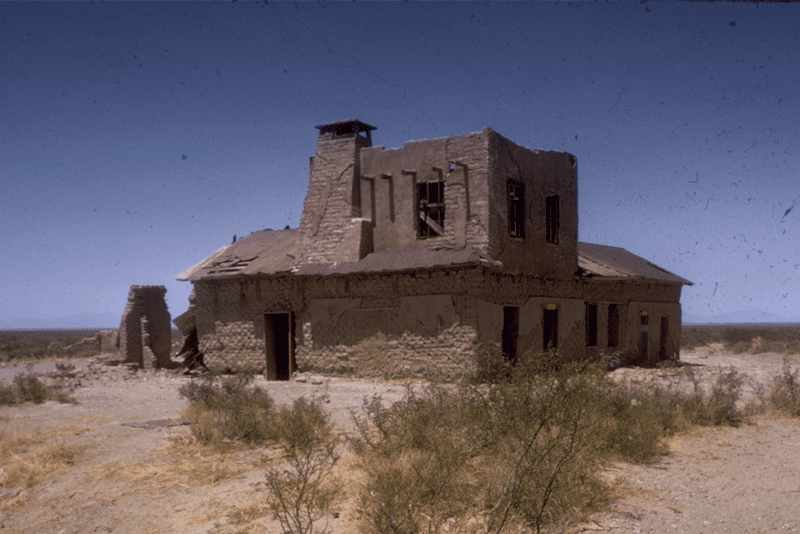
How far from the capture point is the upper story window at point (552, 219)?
16.1m

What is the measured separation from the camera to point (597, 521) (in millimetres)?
4609

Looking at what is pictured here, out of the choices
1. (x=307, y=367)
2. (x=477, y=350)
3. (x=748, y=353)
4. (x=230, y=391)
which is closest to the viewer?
(x=230, y=391)

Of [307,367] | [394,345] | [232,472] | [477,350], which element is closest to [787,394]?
[477,350]

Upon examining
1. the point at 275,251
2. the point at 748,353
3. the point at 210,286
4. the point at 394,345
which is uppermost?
the point at 275,251

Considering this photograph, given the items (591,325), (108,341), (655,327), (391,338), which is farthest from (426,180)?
(108,341)

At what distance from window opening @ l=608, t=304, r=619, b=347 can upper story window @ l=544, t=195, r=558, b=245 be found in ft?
13.7

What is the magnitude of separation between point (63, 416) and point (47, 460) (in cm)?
375

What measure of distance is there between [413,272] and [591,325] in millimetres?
7621

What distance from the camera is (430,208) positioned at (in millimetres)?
14445

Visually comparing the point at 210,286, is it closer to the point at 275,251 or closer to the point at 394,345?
the point at 275,251

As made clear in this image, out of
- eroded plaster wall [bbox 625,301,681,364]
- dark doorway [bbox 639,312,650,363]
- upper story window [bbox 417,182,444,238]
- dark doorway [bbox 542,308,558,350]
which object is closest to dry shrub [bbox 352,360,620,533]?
upper story window [bbox 417,182,444,238]

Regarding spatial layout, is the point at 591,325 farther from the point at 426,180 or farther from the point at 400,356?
the point at 426,180

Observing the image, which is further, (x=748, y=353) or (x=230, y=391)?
(x=748, y=353)

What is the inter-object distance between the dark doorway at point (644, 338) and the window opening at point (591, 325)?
105 inches
